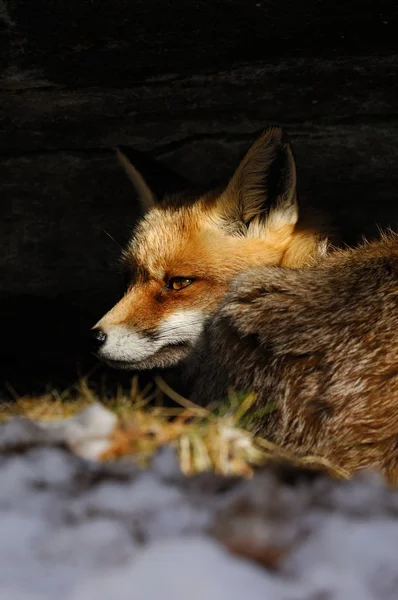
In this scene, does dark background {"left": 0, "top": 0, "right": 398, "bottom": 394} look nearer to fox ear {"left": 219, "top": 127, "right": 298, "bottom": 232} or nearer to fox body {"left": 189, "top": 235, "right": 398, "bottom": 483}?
fox ear {"left": 219, "top": 127, "right": 298, "bottom": 232}

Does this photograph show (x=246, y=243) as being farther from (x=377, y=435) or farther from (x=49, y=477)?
(x=49, y=477)

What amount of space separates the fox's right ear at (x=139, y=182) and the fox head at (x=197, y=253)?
1cm

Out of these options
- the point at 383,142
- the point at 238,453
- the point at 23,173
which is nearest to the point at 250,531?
the point at 238,453

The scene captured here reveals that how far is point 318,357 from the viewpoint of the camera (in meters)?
3.03

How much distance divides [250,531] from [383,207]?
322 cm

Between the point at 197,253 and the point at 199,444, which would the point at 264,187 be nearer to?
the point at 197,253

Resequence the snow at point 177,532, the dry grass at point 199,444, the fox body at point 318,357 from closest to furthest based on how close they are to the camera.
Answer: the snow at point 177,532 < the dry grass at point 199,444 < the fox body at point 318,357

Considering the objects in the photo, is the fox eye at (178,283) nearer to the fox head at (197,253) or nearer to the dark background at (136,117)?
the fox head at (197,253)

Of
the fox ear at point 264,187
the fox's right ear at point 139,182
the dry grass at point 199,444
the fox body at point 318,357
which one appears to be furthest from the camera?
the fox's right ear at point 139,182

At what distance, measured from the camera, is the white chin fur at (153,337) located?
400cm

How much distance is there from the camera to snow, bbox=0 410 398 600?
1.77m

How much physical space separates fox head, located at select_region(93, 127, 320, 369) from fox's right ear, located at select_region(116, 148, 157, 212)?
0.05 feet

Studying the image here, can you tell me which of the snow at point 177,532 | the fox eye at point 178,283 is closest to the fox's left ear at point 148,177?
the fox eye at point 178,283

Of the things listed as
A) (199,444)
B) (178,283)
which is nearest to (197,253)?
(178,283)
